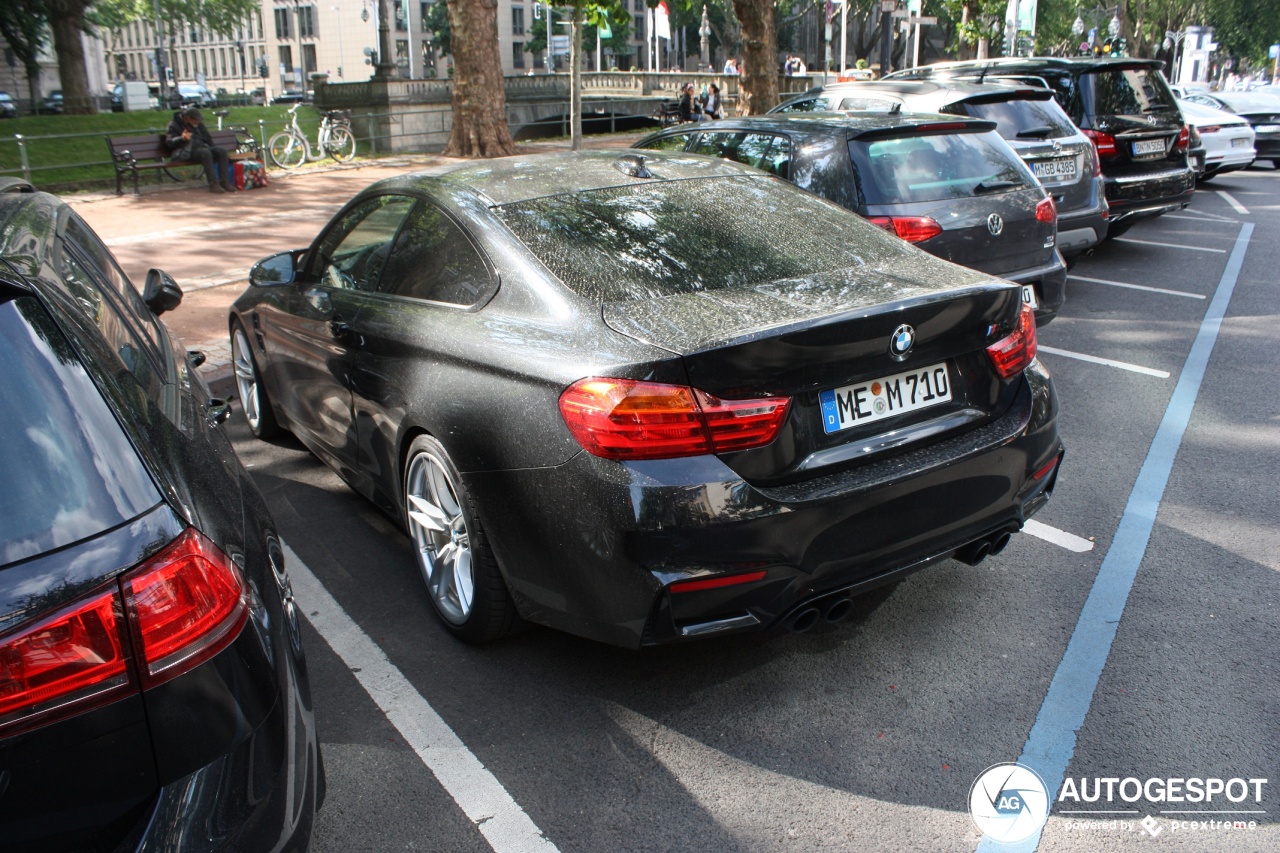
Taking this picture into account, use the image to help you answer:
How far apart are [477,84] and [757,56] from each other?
5.19 metres

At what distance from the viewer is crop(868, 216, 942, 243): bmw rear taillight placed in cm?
599

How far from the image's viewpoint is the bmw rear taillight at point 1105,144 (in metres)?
10.6

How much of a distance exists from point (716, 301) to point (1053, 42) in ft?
257

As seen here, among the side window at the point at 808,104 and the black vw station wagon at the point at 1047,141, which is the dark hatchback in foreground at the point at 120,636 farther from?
the side window at the point at 808,104

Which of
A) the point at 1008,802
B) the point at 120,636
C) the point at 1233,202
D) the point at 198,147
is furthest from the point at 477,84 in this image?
the point at 120,636

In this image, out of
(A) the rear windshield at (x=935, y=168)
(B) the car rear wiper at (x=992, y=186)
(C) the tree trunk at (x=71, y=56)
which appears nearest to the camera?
(A) the rear windshield at (x=935, y=168)

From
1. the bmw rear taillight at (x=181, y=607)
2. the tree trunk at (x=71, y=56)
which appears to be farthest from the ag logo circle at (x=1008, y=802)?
the tree trunk at (x=71, y=56)

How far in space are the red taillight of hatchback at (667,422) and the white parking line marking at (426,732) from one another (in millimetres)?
951

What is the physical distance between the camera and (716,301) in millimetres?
3189

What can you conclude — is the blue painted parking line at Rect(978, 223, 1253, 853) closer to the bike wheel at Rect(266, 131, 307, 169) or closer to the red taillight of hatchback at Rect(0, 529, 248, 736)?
the red taillight of hatchback at Rect(0, 529, 248, 736)

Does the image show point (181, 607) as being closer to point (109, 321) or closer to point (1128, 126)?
point (109, 321)

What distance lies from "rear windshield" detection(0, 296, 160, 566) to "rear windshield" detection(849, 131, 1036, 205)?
190 inches

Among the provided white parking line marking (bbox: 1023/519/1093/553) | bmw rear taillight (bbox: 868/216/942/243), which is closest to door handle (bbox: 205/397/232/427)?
white parking line marking (bbox: 1023/519/1093/553)

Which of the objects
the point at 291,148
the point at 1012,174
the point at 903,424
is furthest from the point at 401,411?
the point at 291,148
